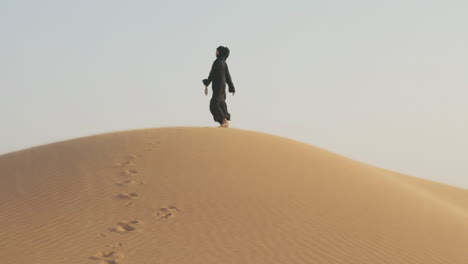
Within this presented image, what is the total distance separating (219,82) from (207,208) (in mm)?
4847

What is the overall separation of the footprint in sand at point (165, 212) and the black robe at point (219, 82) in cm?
470

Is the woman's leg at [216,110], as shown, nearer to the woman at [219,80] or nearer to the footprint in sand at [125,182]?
the woman at [219,80]

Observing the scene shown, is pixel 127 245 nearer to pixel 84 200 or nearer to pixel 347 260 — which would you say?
pixel 84 200

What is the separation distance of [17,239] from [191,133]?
5834 mm

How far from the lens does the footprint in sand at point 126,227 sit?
27.3 ft

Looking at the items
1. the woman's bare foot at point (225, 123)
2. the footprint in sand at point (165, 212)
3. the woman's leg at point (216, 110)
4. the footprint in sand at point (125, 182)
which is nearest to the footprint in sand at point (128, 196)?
the footprint in sand at point (125, 182)

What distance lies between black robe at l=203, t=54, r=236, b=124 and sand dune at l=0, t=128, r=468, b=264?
0.69m

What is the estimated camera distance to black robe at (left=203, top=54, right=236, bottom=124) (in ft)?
43.5

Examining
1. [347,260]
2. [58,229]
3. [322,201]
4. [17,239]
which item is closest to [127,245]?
[58,229]

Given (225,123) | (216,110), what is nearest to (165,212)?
(216,110)

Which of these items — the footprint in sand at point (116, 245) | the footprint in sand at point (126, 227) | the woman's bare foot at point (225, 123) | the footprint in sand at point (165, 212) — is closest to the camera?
the footprint in sand at point (116, 245)

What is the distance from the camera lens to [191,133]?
13.5m

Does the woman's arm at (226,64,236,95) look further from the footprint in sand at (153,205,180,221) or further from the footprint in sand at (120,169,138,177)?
the footprint in sand at (153,205,180,221)

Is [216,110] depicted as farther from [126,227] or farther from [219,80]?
[126,227]
